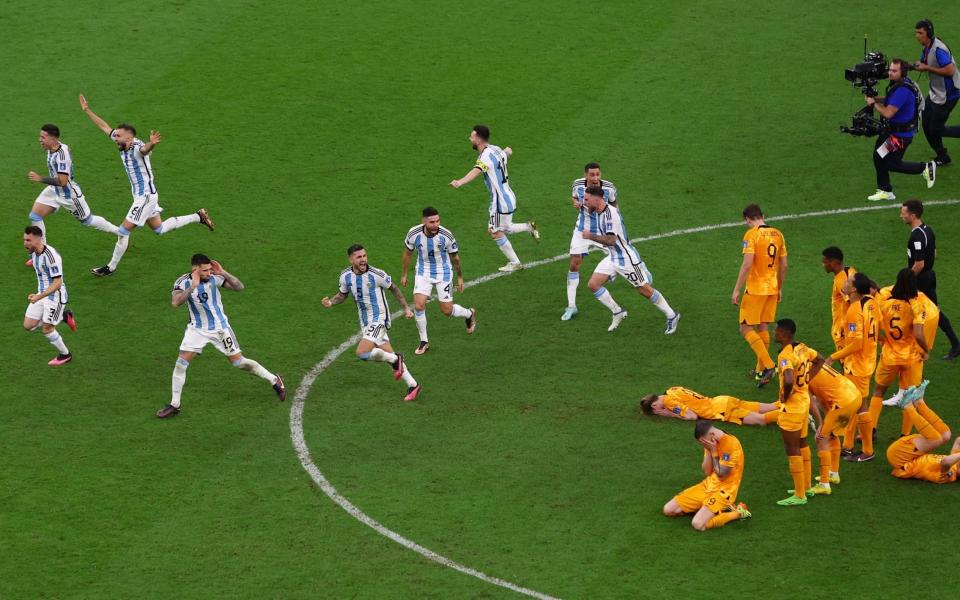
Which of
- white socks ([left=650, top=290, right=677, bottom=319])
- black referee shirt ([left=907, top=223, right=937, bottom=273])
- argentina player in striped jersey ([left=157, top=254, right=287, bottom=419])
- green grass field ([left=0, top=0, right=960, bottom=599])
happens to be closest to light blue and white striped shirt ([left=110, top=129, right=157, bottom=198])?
green grass field ([left=0, top=0, right=960, bottom=599])

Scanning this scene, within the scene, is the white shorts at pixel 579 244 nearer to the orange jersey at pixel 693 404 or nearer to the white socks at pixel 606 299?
the white socks at pixel 606 299

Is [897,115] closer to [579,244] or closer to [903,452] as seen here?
[579,244]

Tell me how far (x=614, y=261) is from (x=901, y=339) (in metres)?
4.91

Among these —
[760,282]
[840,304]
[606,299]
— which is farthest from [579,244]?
[840,304]

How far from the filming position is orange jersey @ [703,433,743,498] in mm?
16234

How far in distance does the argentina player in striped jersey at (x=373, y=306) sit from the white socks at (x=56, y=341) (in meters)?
4.19

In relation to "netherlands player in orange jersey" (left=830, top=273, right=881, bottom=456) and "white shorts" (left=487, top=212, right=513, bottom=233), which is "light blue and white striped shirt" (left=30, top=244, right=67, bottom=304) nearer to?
"white shorts" (left=487, top=212, right=513, bottom=233)

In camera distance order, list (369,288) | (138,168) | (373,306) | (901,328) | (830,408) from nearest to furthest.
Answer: (830,408)
(901,328)
(369,288)
(373,306)
(138,168)

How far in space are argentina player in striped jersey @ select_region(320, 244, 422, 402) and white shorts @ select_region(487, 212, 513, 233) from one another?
4025mm

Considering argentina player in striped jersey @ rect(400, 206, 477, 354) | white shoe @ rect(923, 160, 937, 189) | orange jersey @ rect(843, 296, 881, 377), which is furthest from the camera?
white shoe @ rect(923, 160, 937, 189)

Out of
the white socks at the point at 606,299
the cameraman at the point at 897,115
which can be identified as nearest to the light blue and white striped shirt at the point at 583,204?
the white socks at the point at 606,299

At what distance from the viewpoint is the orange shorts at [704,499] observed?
Answer: 16328 millimetres

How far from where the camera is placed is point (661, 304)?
21047 mm

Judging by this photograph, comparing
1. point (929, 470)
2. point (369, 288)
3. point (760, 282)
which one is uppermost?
point (369, 288)
